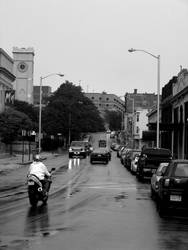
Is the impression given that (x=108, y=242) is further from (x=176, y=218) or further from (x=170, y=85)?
(x=170, y=85)

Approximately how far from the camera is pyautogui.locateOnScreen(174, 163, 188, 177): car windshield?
1538 cm

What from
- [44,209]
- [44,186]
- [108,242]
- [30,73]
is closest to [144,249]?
[108,242]

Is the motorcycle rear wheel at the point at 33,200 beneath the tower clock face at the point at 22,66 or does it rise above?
beneath

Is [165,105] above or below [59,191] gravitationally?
above

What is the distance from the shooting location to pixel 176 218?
14812 millimetres

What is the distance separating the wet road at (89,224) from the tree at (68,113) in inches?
3162

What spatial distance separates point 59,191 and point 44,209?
6.54 m

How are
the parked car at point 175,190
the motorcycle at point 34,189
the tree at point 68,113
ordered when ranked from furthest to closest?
the tree at point 68,113
the motorcycle at point 34,189
the parked car at point 175,190

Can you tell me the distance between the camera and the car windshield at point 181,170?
1538 centimetres

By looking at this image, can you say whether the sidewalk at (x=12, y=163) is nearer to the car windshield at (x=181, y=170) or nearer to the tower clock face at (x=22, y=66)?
the car windshield at (x=181, y=170)

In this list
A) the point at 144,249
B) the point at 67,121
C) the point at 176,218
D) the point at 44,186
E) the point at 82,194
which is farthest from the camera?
the point at 67,121

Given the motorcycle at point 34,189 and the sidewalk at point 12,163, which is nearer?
the motorcycle at point 34,189

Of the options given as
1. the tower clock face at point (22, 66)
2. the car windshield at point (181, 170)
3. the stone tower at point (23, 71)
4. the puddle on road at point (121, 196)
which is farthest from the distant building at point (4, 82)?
the car windshield at point (181, 170)

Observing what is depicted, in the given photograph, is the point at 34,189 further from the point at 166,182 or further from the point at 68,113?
the point at 68,113
